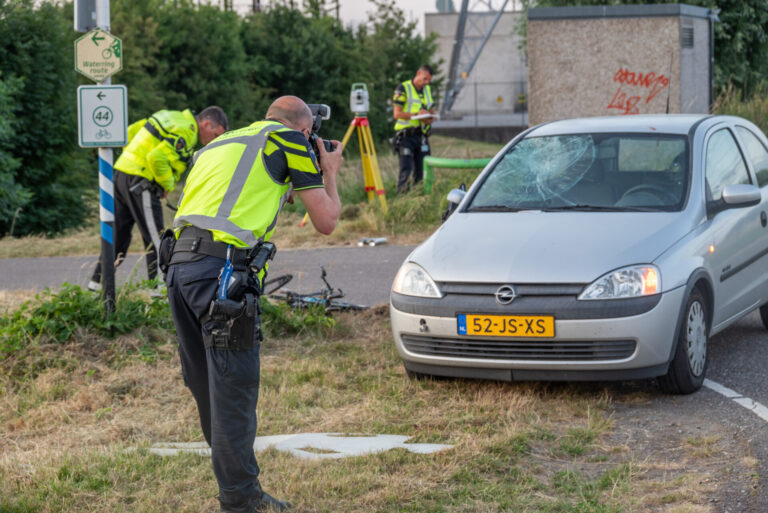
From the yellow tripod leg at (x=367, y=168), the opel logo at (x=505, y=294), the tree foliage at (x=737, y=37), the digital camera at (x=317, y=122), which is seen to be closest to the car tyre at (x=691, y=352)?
the opel logo at (x=505, y=294)

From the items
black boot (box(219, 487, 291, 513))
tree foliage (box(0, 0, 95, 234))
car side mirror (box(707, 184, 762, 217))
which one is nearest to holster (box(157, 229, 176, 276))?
black boot (box(219, 487, 291, 513))

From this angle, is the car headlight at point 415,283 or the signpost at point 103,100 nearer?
the car headlight at point 415,283

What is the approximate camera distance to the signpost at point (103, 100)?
7125 millimetres

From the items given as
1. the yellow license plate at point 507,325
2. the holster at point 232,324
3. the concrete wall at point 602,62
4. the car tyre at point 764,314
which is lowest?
the car tyre at point 764,314

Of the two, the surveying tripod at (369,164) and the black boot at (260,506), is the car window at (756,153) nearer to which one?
the black boot at (260,506)

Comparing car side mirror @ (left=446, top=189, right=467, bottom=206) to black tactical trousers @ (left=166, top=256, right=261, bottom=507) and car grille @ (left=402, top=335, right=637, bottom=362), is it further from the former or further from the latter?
black tactical trousers @ (left=166, top=256, right=261, bottom=507)

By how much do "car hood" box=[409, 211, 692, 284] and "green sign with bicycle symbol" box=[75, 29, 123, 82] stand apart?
2493 mm

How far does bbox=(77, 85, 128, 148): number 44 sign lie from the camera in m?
7.12

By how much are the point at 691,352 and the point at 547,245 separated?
1.00 meters

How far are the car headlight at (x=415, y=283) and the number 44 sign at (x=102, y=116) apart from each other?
221 centimetres

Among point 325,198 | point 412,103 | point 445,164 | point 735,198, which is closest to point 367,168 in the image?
point 412,103

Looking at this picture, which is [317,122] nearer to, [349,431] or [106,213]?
[349,431]

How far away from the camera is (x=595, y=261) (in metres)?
5.77

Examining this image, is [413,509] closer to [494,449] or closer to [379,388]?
[494,449]
